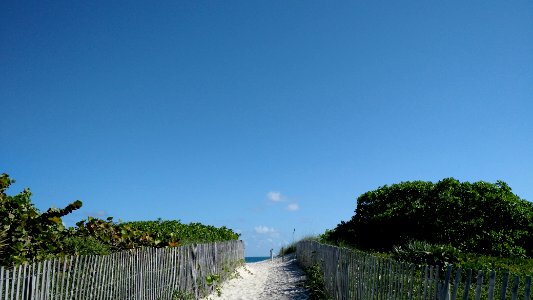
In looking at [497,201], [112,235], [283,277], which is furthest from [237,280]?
[497,201]

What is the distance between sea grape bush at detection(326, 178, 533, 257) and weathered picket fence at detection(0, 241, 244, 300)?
12.5 m

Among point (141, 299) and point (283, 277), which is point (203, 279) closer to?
point (141, 299)

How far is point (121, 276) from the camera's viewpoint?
9312 mm

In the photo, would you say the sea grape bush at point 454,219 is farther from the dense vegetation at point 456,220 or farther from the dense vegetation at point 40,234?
the dense vegetation at point 40,234

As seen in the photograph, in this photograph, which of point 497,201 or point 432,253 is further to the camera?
point 497,201

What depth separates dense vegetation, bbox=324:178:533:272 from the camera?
23.0 meters

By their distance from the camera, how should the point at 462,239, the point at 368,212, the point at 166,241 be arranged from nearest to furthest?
the point at 166,241 → the point at 462,239 → the point at 368,212

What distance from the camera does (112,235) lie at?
43.7 feet

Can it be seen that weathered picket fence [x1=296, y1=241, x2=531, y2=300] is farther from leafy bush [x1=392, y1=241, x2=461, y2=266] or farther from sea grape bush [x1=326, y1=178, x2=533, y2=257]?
sea grape bush [x1=326, y1=178, x2=533, y2=257]

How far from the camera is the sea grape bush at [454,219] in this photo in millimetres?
23062

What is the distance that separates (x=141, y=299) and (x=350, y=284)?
4.74 metres

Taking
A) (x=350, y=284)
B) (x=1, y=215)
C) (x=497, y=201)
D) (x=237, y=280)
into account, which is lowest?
(x=237, y=280)

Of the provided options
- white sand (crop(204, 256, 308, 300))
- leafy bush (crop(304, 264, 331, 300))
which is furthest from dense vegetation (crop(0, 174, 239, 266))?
leafy bush (crop(304, 264, 331, 300))

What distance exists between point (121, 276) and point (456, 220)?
63.3ft
